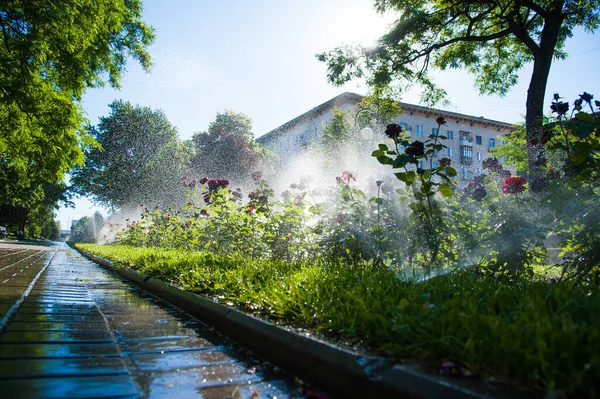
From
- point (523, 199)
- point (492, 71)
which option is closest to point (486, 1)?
point (492, 71)

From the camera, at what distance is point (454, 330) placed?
1.89 meters

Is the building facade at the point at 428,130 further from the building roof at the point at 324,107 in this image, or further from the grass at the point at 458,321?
the grass at the point at 458,321

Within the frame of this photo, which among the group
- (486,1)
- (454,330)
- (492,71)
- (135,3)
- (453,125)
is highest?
(453,125)

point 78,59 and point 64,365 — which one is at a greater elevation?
point 78,59

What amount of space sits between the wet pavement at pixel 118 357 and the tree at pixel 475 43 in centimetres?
946

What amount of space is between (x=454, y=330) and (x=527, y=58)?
1421 cm

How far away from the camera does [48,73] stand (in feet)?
33.4

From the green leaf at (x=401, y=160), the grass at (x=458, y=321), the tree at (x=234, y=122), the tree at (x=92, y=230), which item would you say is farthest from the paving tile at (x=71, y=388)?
the tree at (x=92, y=230)

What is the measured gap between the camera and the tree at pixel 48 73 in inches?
316

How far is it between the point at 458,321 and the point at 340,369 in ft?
2.18

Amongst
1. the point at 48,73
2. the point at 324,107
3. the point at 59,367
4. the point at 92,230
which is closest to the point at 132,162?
the point at 324,107

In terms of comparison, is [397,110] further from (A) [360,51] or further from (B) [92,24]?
(B) [92,24]

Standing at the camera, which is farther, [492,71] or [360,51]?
[492,71]

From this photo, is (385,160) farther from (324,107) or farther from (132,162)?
(324,107)
